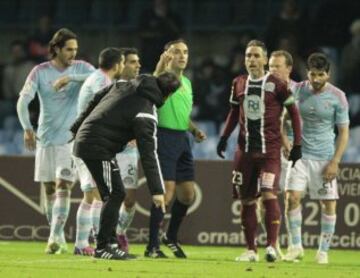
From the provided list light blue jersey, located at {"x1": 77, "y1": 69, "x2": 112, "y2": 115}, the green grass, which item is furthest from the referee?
light blue jersey, located at {"x1": 77, "y1": 69, "x2": 112, "y2": 115}

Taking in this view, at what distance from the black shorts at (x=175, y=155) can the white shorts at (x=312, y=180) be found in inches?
42.5

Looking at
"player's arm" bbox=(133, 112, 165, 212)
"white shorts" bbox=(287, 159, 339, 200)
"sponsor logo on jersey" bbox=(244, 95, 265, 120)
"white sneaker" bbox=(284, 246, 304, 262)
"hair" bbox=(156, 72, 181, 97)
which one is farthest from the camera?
"white shorts" bbox=(287, 159, 339, 200)

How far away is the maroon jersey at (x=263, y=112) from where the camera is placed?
12648 mm

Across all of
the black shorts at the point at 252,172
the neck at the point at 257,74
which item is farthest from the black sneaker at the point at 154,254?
the neck at the point at 257,74

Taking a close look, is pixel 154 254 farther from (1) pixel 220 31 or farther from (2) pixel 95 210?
(1) pixel 220 31

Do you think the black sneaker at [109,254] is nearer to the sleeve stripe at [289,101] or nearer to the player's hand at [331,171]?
the sleeve stripe at [289,101]

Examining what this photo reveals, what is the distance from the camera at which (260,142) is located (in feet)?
41.6

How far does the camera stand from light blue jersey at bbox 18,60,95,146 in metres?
13.7

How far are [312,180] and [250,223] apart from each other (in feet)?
3.18

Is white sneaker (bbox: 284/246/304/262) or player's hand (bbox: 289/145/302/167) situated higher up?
player's hand (bbox: 289/145/302/167)

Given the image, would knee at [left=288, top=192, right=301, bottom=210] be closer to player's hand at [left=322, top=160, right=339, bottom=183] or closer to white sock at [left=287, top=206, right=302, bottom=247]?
white sock at [left=287, top=206, right=302, bottom=247]

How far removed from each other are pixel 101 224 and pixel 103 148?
0.69m

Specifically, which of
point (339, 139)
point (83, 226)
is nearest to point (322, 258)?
point (339, 139)

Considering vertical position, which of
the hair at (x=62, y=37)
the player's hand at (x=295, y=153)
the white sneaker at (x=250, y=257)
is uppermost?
the hair at (x=62, y=37)
